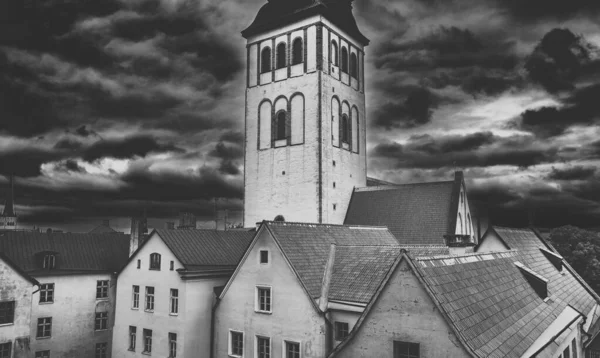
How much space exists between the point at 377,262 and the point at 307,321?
4.17m

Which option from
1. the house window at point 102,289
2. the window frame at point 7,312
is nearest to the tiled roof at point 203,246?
the window frame at point 7,312

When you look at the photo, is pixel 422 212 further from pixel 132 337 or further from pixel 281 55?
pixel 132 337

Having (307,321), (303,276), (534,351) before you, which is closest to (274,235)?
(303,276)

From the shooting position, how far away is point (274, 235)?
934 inches

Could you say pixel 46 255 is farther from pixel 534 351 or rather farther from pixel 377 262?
pixel 534 351

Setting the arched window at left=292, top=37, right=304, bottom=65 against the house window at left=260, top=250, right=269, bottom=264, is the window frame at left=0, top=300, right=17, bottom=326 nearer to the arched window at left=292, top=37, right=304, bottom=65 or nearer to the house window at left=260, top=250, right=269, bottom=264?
the house window at left=260, top=250, right=269, bottom=264

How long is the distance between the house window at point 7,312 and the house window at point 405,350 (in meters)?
27.7

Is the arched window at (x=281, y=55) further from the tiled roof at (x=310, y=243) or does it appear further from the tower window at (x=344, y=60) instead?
the tiled roof at (x=310, y=243)

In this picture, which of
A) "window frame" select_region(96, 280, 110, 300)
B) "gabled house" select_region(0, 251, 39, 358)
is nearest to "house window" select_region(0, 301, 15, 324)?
"gabled house" select_region(0, 251, 39, 358)

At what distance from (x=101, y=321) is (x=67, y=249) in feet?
20.8

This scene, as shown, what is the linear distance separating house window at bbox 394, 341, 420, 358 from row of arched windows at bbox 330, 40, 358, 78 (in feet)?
106

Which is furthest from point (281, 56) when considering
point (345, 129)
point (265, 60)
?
point (345, 129)

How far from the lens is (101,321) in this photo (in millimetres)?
38375

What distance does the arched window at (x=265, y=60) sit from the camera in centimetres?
4463
